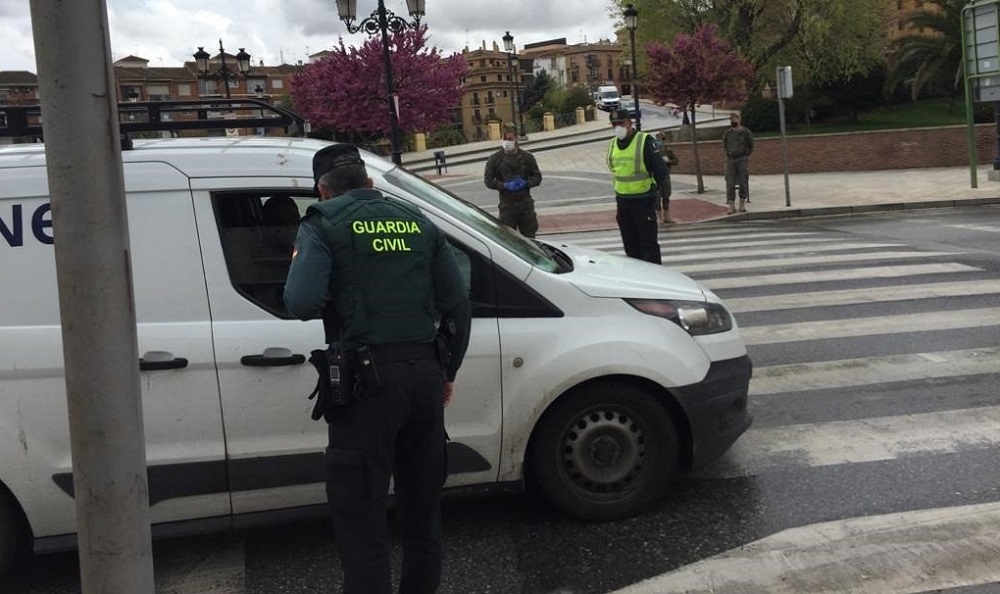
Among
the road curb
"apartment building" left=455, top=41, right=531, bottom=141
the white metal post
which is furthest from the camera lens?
"apartment building" left=455, top=41, right=531, bottom=141

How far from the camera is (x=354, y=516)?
2686 millimetres

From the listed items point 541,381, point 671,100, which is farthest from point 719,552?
point 671,100

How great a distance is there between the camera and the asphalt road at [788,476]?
142 inches

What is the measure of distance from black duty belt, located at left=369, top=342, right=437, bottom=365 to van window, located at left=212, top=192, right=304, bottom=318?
1083 millimetres

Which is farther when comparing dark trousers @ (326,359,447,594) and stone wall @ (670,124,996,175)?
stone wall @ (670,124,996,175)

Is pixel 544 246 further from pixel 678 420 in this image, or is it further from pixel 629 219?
pixel 629 219

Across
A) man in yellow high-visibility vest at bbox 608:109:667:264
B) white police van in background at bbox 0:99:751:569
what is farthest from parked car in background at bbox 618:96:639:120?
white police van in background at bbox 0:99:751:569

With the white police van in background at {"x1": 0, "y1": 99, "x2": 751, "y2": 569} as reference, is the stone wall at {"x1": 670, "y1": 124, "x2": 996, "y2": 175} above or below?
above

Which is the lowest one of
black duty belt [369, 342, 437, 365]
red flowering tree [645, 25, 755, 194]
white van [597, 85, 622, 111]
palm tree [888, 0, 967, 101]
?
black duty belt [369, 342, 437, 365]

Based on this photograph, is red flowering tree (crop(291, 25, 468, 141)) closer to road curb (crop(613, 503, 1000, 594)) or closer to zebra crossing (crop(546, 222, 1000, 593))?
zebra crossing (crop(546, 222, 1000, 593))

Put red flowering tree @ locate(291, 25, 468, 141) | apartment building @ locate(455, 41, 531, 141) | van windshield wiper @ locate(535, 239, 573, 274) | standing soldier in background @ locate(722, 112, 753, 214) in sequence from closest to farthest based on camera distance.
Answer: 1. van windshield wiper @ locate(535, 239, 573, 274)
2. standing soldier in background @ locate(722, 112, 753, 214)
3. red flowering tree @ locate(291, 25, 468, 141)
4. apartment building @ locate(455, 41, 531, 141)

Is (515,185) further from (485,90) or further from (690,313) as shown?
(485,90)

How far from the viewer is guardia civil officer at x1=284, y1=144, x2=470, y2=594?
2678 mm

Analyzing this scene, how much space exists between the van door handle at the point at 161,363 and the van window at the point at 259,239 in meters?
0.38
